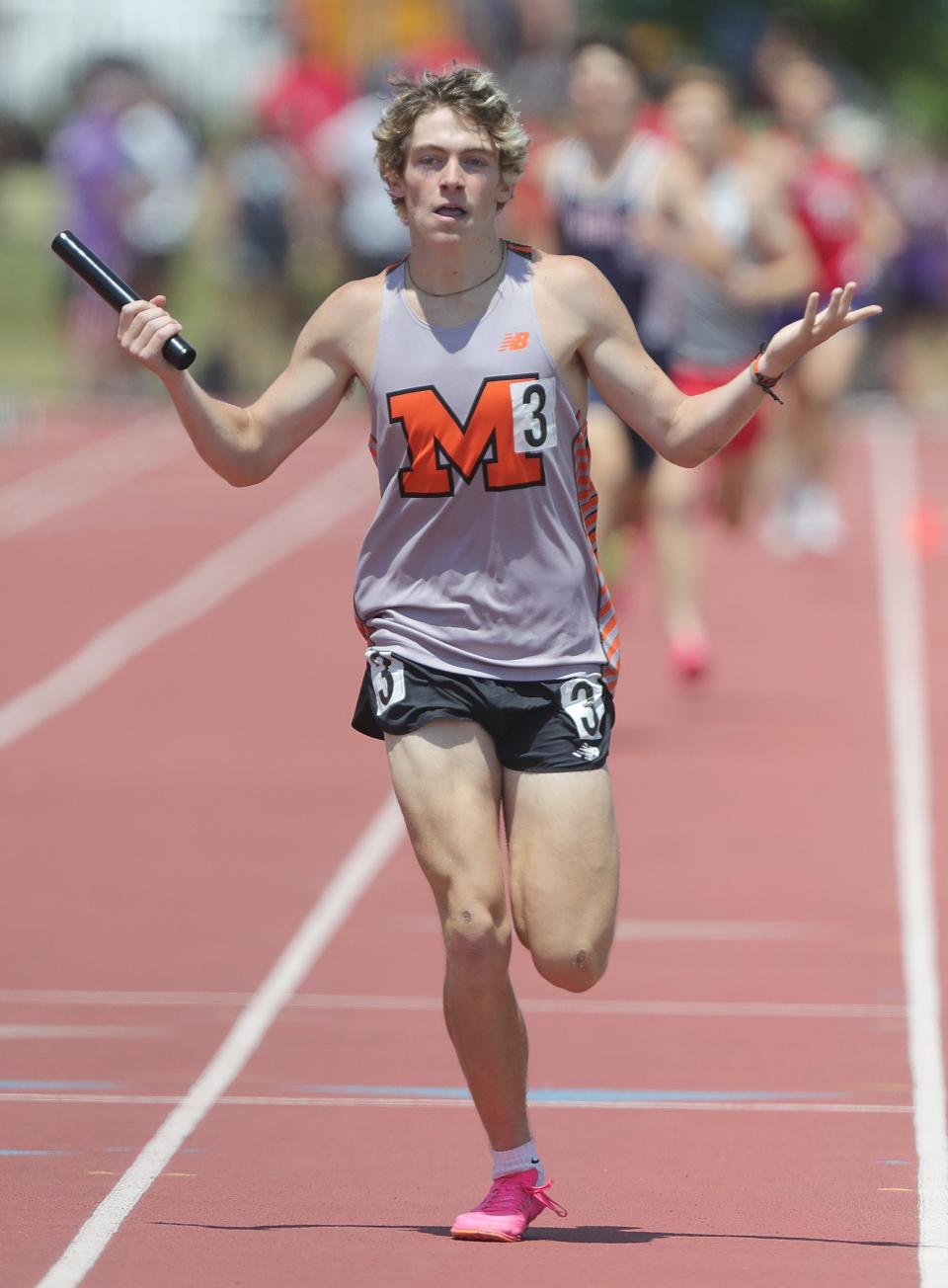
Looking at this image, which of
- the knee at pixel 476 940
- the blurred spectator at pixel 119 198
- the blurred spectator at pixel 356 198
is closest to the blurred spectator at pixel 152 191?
the blurred spectator at pixel 119 198

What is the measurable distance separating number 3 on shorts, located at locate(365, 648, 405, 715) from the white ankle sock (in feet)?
2.69

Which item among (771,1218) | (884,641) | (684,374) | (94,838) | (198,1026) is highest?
(684,374)

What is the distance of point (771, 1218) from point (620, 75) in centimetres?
573

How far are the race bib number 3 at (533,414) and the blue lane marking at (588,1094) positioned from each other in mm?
1826

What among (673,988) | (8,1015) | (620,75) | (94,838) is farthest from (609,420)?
(8,1015)

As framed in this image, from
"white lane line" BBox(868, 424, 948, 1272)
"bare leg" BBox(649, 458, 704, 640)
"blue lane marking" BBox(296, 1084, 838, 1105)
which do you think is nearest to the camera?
"white lane line" BBox(868, 424, 948, 1272)

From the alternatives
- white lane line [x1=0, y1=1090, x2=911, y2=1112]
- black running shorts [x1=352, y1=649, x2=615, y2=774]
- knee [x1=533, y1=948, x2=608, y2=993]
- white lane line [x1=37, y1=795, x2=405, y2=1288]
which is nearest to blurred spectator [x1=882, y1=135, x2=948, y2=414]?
white lane line [x1=37, y1=795, x2=405, y2=1288]

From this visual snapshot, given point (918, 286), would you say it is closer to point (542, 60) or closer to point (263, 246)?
point (542, 60)

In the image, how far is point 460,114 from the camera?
519cm

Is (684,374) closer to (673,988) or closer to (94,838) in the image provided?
(94,838)

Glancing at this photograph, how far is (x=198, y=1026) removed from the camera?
7.05 m

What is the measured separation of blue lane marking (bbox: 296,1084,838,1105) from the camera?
6.40 metres

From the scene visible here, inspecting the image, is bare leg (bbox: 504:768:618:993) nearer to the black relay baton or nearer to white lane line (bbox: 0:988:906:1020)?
the black relay baton

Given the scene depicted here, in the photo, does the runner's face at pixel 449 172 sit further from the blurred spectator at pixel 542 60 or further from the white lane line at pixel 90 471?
the blurred spectator at pixel 542 60
